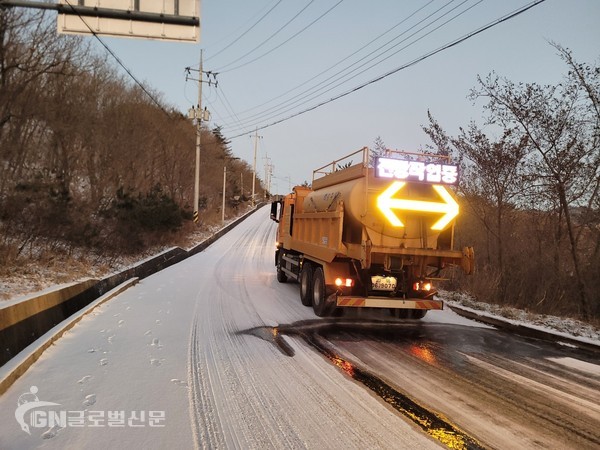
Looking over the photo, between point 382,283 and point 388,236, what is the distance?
3.19 feet

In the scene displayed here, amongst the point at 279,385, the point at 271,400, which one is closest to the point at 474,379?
the point at 279,385

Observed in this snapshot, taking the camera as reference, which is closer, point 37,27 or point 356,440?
point 356,440

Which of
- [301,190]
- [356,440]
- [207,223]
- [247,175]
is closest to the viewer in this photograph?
[356,440]

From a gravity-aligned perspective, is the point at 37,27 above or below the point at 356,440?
above

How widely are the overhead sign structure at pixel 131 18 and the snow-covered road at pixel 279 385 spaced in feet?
17.7

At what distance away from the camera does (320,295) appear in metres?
8.95

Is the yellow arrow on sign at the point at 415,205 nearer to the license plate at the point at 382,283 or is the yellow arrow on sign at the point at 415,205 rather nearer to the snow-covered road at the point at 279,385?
the license plate at the point at 382,283

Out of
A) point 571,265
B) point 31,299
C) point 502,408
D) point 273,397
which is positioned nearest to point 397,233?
point 502,408

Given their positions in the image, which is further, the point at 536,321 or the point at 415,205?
the point at 536,321

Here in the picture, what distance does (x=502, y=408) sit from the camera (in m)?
4.45

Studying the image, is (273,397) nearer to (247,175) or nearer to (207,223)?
(207,223)

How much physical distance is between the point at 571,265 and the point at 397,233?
8143 millimetres

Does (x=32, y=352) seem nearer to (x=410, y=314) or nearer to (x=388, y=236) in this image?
(x=388, y=236)

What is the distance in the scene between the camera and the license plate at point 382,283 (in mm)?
8172
